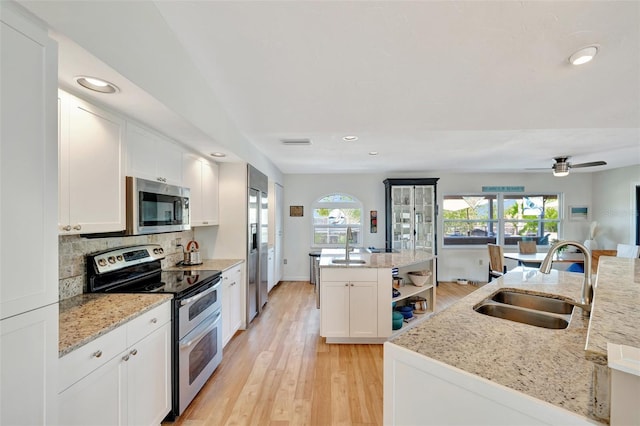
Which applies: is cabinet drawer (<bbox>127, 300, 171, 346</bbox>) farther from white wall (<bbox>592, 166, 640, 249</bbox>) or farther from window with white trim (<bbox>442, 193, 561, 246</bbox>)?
white wall (<bbox>592, 166, 640, 249</bbox>)

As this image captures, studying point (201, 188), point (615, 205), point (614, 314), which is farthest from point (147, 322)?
Answer: point (615, 205)

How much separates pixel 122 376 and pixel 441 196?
20.4 ft

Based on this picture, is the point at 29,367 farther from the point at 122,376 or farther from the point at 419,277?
the point at 419,277

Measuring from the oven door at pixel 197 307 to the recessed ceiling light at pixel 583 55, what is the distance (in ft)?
9.79

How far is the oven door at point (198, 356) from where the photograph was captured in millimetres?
1970

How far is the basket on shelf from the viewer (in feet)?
11.8

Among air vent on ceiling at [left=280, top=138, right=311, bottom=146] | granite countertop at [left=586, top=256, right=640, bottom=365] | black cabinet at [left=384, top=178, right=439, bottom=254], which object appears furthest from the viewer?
black cabinet at [left=384, top=178, right=439, bottom=254]

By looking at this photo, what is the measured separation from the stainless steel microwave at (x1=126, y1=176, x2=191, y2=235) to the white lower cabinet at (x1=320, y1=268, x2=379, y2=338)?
5.26 ft

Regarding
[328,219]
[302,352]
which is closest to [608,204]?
[328,219]

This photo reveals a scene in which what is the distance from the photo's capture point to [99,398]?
1335 millimetres

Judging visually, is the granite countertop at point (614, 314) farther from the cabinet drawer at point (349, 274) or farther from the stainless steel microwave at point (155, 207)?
the stainless steel microwave at point (155, 207)

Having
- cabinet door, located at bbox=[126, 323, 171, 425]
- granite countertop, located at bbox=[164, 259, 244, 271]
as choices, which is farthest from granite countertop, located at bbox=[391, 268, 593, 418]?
granite countertop, located at bbox=[164, 259, 244, 271]

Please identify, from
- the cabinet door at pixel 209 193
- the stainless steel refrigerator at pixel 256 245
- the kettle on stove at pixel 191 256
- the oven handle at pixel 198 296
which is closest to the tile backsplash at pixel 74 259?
the oven handle at pixel 198 296

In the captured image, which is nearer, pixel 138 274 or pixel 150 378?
pixel 150 378
